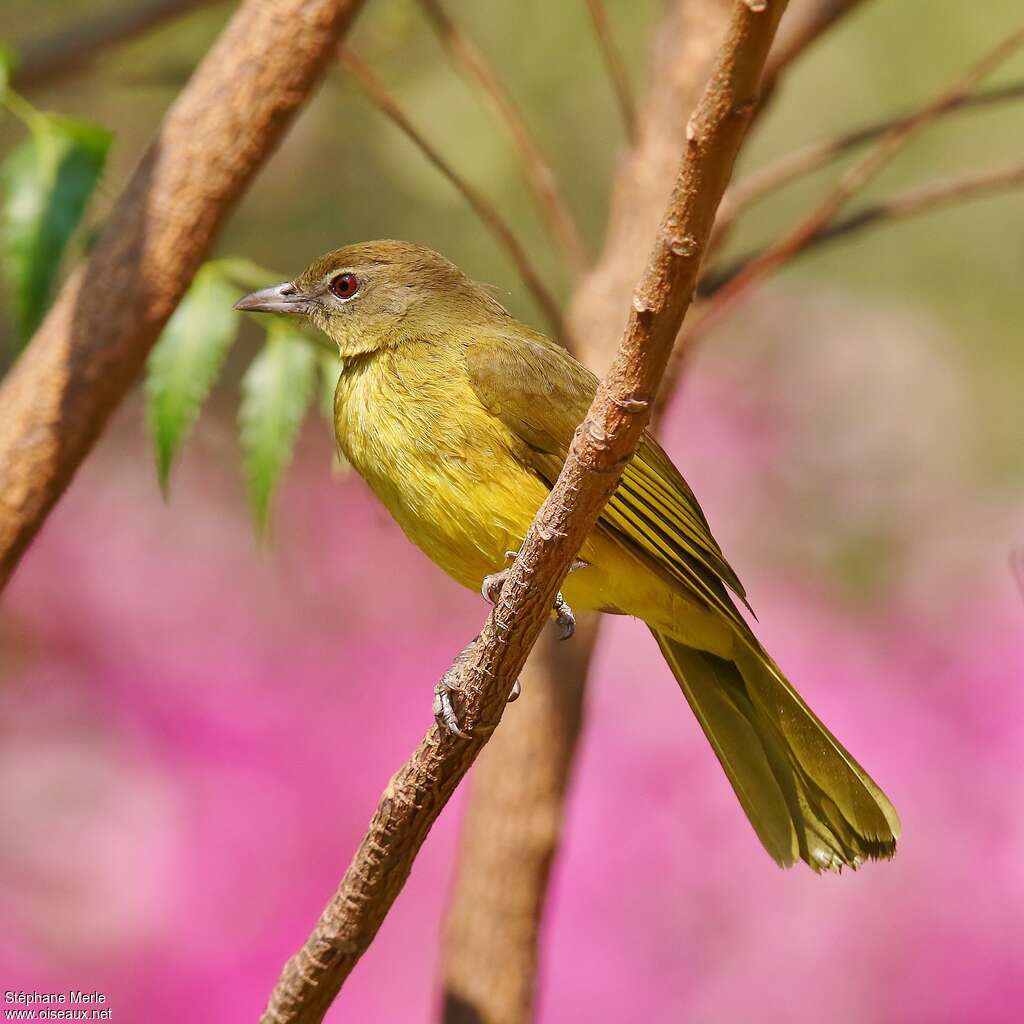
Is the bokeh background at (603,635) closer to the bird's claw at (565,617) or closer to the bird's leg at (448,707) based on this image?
the bird's claw at (565,617)

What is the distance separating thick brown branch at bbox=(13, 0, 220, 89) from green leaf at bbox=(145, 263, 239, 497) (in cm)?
137

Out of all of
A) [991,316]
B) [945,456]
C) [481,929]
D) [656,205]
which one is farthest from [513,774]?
[991,316]

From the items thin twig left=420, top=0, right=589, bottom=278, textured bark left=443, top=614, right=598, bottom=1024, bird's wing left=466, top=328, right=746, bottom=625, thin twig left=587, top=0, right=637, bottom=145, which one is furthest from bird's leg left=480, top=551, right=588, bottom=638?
thin twig left=587, top=0, right=637, bottom=145

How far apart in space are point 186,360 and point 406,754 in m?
1.78

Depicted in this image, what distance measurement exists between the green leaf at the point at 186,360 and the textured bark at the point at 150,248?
70 millimetres

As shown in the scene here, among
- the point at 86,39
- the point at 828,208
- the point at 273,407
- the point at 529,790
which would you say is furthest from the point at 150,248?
the point at 86,39

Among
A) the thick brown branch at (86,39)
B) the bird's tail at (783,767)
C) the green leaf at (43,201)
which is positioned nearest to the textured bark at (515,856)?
the bird's tail at (783,767)

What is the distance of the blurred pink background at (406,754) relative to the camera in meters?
3.84

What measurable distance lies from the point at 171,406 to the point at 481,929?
3.81 ft

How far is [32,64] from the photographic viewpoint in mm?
3750

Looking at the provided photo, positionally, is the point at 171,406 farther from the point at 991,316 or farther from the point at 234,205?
the point at 991,316

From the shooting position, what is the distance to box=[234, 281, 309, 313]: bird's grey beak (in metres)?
2.75

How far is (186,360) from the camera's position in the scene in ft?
8.36

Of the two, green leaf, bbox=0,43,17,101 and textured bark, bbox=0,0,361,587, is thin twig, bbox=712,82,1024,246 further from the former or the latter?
green leaf, bbox=0,43,17,101
